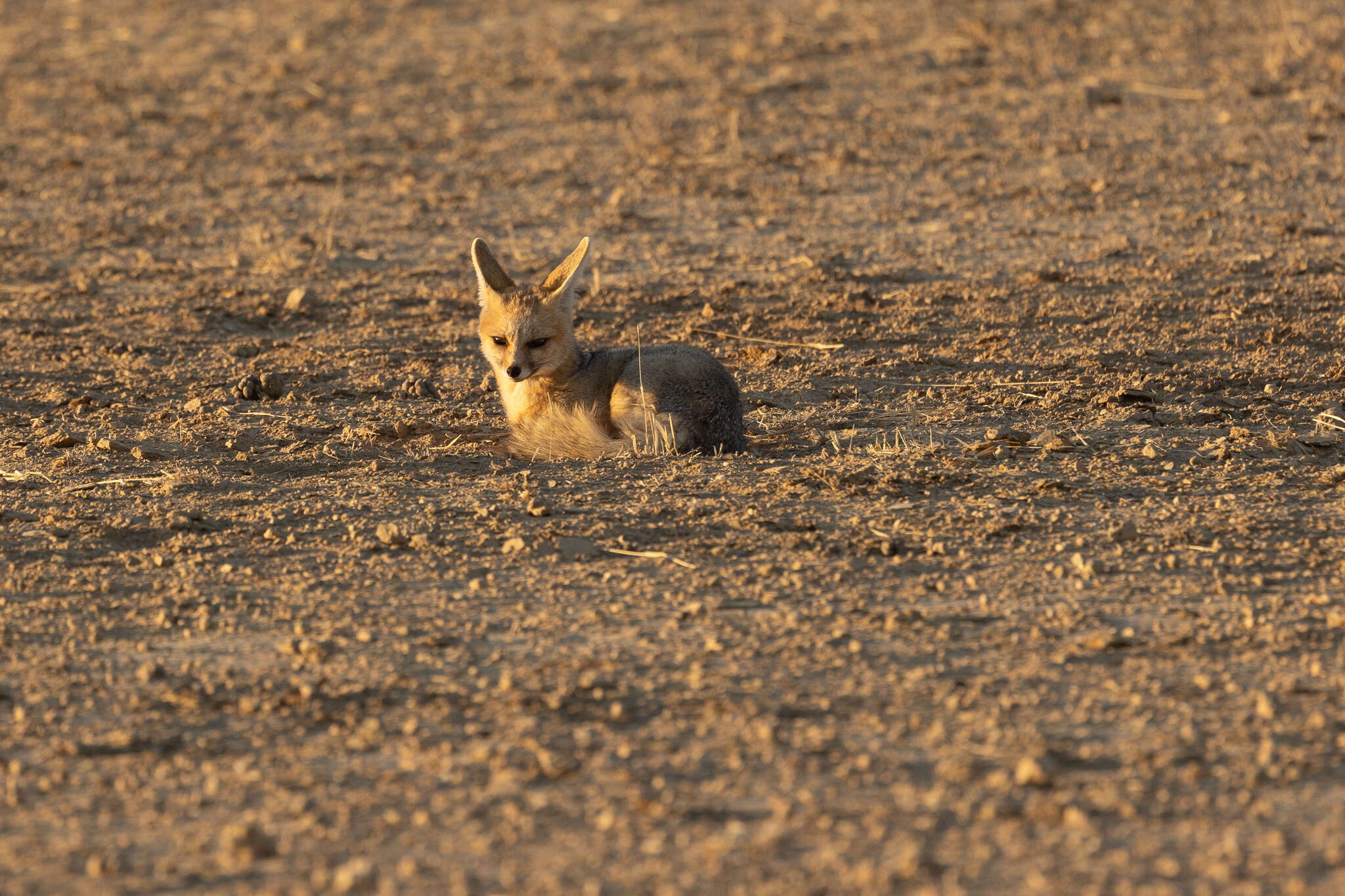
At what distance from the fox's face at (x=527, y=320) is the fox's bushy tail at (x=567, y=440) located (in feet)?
0.98

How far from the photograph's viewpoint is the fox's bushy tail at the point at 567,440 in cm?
599

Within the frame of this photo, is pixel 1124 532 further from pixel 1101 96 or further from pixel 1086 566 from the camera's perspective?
pixel 1101 96

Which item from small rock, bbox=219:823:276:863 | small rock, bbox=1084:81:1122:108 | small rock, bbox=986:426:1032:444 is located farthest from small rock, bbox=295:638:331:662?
small rock, bbox=1084:81:1122:108

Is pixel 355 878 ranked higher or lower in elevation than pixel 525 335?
lower

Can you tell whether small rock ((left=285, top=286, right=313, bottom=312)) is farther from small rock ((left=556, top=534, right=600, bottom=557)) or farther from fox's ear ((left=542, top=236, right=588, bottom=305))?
small rock ((left=556, top=534, right=600, bottom=557))

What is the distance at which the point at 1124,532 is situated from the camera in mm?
4992

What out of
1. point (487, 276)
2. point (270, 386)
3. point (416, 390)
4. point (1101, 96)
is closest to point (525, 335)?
point (487, 276)

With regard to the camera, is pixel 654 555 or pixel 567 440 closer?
pixel 654 555

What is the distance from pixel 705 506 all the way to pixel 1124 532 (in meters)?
1.31

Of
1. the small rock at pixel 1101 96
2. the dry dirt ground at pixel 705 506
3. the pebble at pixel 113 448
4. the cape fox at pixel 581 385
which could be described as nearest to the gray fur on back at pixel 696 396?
the cape fox at pixel 581 385

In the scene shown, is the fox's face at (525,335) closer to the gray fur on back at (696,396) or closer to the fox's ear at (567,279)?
the fox's ear at (567,279)

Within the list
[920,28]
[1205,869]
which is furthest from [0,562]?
[920,28]

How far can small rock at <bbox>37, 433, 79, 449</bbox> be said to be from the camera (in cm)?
625

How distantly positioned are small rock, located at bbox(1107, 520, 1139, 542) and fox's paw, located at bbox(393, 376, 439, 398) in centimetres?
322
